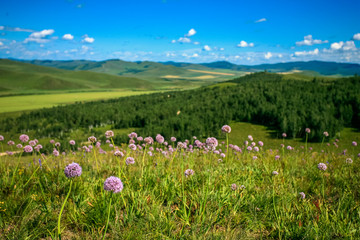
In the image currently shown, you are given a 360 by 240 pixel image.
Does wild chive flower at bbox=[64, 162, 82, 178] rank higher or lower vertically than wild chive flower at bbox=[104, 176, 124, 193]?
higher

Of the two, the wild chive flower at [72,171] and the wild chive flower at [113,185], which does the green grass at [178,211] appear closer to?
the wild chive flower at [113,185]

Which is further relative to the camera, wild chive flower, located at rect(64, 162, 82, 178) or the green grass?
the green grass

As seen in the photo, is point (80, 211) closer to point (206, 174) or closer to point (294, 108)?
point (206, 174)

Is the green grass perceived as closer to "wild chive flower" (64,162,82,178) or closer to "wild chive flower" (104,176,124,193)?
"wild chive flower" (104,176,124,193)

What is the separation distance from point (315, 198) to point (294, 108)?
206 feet

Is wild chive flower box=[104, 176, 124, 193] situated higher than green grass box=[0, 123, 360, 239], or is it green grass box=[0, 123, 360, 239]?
wild chive flower box=[104, 176, 124, 193]

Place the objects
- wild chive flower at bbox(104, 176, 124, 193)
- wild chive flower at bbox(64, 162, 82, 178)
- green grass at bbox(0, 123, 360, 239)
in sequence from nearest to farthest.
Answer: wild chive flower at bbox(104, 176, 124, 193)
wild chive flower at bbox(64, 162, 82, 178)
green grass at bbox(0, 123, 360, 239)

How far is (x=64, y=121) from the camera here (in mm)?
105375

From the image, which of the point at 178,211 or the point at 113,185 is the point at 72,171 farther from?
the point at 178,211

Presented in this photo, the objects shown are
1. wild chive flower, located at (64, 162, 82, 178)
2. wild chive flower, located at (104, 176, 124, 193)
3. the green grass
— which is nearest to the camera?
wild chive flower, located at (104, 176, 124, 193)

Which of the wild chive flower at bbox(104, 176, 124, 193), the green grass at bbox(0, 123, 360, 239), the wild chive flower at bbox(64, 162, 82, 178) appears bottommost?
the green grass at bbox(0, 123, 360, 239)

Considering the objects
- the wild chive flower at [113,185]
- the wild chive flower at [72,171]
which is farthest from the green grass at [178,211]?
the wild chive flower at [72,171]

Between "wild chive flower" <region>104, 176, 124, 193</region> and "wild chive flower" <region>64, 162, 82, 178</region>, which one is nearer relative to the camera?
"wild chive flower" <region>104, 176, 124, 193</region>

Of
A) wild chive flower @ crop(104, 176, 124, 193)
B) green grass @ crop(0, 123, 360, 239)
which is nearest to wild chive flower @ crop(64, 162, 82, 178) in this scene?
wild chive flower @ crop(104, 176, 124, 193)
